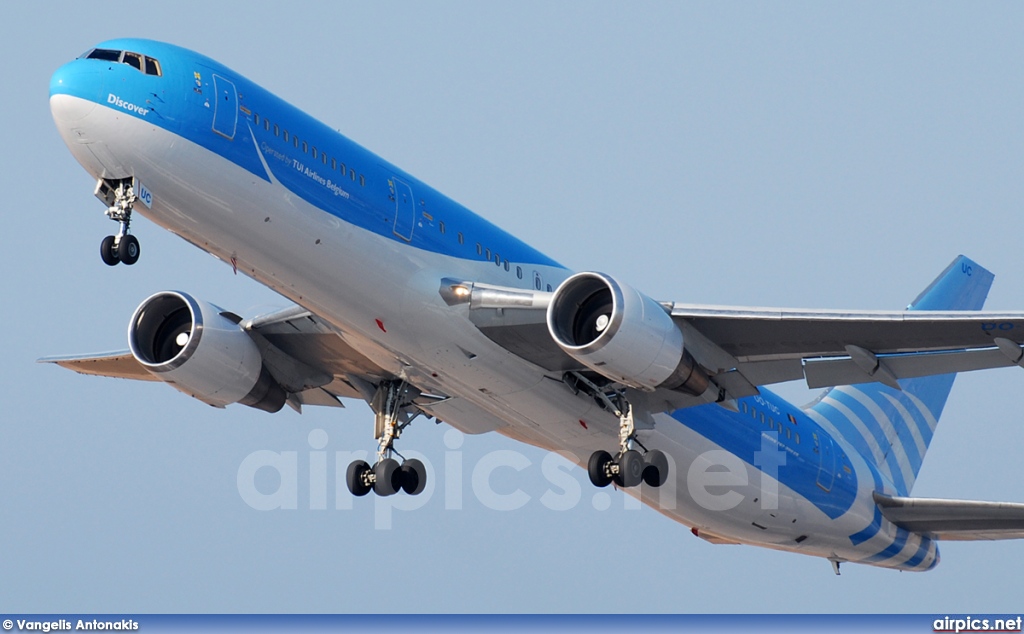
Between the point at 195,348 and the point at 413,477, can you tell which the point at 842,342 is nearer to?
the point at 413,477

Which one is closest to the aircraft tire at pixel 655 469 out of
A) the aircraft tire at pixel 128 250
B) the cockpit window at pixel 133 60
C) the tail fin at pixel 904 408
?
the tail fin at pixel 904 408

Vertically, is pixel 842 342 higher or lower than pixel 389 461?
higher

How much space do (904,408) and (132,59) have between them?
77.1ft

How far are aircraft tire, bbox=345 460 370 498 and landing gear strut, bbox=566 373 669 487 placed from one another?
4.71 m

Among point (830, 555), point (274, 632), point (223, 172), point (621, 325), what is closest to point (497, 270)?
point (621, 325)

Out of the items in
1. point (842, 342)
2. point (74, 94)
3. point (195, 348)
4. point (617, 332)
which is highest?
point (74, 94)

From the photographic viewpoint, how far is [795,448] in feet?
96.9

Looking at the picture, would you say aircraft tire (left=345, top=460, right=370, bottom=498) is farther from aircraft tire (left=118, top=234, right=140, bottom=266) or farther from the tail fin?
the tail fin

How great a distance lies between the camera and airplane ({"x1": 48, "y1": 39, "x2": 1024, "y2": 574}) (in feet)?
67.1

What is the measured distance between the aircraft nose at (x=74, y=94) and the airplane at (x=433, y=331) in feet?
0.10

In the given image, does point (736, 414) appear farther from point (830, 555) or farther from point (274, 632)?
point (274, 632)

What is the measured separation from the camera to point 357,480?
87.1 feet

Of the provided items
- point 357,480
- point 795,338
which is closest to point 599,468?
point 795,338

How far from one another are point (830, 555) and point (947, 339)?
1044cm
